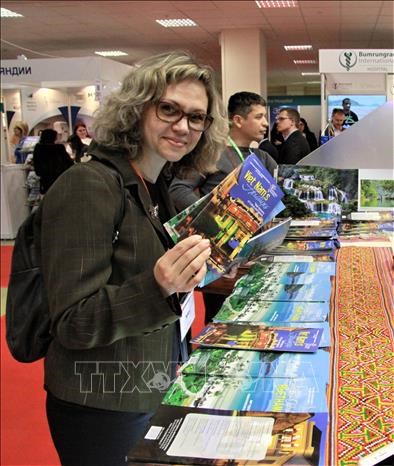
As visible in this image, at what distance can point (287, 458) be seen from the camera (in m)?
0.74

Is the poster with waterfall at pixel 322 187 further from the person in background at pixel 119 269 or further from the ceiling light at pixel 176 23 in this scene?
the ceiling light at pixel 176 23

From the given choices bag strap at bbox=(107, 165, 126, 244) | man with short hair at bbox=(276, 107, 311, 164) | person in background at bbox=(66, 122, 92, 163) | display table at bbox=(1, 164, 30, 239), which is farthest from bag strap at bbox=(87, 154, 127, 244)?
display table at bbox=(1, 164, 30, 239)

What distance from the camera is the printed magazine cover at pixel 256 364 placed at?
102cm

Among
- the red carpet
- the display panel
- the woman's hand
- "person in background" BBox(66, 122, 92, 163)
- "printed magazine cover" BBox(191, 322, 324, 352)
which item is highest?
"person in background" BBox(66, 122, 92, 163)

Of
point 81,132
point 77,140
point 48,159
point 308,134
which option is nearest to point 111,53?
point 81,132

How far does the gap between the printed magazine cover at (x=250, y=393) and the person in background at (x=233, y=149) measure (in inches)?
49.8

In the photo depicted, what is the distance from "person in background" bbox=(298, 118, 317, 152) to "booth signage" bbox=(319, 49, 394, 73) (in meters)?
0.22

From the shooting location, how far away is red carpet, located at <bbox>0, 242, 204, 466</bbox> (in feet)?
7.20

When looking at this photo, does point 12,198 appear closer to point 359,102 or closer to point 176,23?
point 176,23

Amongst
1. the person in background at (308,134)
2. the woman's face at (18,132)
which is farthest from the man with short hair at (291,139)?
the woman's face at (18,132)

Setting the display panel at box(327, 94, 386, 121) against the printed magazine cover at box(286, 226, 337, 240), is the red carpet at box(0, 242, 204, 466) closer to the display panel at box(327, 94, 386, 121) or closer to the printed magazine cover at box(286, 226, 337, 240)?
the printed magazine cover at box(286, 226, 337, 240)

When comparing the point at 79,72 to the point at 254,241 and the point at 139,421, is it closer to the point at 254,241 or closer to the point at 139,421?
the point at 254,241

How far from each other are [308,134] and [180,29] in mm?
8002

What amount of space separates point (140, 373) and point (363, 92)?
105 cm
